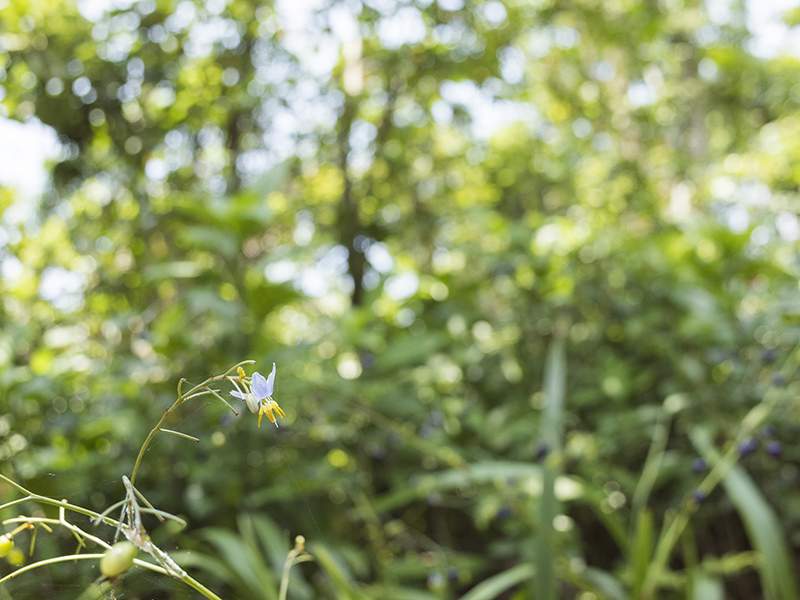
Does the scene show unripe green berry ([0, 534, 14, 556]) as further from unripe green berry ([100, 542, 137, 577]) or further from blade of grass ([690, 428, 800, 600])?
blade of grass ([690, 428, 800, 600])

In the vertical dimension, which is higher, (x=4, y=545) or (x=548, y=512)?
(x=4, y=545)

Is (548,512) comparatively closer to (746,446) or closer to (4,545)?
(746,446)

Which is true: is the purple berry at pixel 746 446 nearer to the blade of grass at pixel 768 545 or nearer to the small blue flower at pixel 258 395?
the blade of grass at pixel 768 545

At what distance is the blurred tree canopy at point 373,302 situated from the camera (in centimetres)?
131

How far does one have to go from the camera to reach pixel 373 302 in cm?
164

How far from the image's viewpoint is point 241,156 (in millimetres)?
2461

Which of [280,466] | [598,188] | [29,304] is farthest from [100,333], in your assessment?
[598,188]

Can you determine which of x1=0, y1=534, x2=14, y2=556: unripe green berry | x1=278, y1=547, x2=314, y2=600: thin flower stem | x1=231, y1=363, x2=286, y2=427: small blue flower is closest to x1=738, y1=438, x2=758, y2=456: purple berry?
x1=278, y1=547, x2=314, y2=600: thin flower stem

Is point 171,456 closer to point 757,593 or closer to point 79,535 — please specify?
point 79,535

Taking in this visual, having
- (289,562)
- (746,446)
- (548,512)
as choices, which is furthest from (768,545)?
(289,562)

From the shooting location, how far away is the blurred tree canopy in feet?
4.30

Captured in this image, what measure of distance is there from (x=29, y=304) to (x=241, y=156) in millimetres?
1038

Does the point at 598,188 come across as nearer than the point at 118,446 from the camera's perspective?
No

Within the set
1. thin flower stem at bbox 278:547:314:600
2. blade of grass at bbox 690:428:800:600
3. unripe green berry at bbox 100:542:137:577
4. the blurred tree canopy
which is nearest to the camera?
unripe green berry at bbox 100:542:137:577
